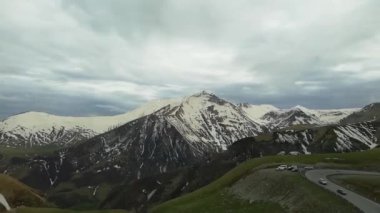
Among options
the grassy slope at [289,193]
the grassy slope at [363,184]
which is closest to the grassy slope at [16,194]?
the grassy slope at [289,193]

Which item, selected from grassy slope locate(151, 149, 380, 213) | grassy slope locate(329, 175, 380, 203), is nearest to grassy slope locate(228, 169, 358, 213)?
grassy slope locate(329, 175, 380, 203)

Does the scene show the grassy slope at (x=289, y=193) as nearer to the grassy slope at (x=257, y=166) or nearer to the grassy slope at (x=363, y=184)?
the grassy slope at (x=363, y=184)

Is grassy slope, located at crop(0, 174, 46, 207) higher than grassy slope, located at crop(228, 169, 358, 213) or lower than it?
lower

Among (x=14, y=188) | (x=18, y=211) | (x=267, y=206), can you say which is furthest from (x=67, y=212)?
(x=267, y=206)

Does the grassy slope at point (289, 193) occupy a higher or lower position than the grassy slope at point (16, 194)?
higher

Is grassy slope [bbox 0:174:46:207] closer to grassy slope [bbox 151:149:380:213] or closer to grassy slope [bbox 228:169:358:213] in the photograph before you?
grassy slope [bbox 151:149:380:213]

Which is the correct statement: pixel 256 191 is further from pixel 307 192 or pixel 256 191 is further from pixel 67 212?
pixel 67 212
